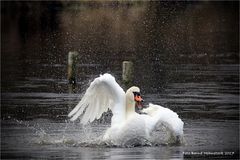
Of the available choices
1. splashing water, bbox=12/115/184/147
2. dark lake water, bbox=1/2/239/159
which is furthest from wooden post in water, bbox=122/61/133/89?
splashing water, bbox=12/115/184/147

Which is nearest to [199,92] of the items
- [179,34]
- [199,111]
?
[199,111]

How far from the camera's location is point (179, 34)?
50375 millimetres

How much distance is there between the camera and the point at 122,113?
21.1 meters

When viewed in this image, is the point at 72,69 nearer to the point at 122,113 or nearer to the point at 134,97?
the point at 134,97

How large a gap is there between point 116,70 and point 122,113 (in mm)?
13285

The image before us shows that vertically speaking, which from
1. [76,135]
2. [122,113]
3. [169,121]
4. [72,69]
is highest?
[72,69]

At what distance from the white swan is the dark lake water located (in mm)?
285

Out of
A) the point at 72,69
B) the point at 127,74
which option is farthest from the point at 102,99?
the point at 72,69

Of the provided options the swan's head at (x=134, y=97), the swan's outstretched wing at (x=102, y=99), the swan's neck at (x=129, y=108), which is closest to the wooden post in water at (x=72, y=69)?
the swan's outstretched wing at (x=102, y=99)

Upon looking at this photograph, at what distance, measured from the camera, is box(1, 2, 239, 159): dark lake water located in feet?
68.3

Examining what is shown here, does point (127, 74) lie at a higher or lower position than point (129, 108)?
higher

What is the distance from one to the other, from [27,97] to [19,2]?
41.8 metres

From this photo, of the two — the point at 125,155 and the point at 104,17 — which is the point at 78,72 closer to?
the point at 125,155

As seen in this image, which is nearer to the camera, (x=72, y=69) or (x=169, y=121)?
(x=169, y=121)
